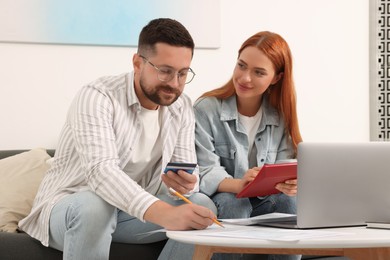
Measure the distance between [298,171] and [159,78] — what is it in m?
0.62

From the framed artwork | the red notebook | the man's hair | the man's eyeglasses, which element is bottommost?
the red notebook

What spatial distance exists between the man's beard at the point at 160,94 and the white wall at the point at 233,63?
94 centimetres

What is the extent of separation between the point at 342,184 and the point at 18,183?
1.37 meters

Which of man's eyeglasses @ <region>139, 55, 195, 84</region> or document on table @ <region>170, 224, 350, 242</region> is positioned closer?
document on table @ <region>170, 224, 350, 242</region>

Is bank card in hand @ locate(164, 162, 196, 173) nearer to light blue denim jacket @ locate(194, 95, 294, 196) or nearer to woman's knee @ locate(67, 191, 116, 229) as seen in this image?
woman's knee @ locate(67, 191, 116, 229)

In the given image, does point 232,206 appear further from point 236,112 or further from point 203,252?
point 203,252

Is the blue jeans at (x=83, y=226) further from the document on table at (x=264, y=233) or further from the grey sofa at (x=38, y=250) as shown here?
the document on table at (x=264, y=233)

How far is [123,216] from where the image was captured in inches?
86.3

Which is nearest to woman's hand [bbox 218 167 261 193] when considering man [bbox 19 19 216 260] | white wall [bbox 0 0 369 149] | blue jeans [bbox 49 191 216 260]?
man [bbox 19 19 216 260]

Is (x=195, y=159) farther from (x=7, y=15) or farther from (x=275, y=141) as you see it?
(x=7, y=15)

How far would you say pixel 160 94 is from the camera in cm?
217

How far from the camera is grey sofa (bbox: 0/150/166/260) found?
7.09 ft

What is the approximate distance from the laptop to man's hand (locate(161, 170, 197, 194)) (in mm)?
356

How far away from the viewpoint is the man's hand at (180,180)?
6.46 feet
